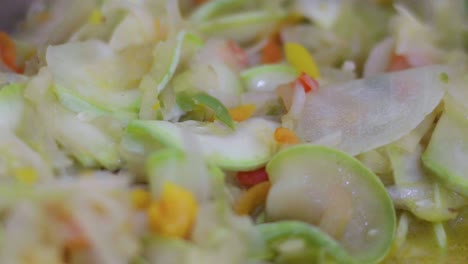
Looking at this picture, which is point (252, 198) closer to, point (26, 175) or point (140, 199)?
point (140, 199)

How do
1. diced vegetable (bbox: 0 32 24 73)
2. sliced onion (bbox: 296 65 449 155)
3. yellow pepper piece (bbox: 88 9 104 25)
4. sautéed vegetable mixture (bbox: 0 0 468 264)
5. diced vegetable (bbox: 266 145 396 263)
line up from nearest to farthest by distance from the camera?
sautéed vegetable mixture (bbox: 0 0 468 264) → diced vegetable (bbox: 266 145 396 263) → sliced onion (bbox: 296 65 449 155) → diced vegetable (bbox: 0 32 24 73) → yellow pepper piece (bbox: 88 9 104 25)

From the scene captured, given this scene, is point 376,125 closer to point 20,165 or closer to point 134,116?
point 134,116

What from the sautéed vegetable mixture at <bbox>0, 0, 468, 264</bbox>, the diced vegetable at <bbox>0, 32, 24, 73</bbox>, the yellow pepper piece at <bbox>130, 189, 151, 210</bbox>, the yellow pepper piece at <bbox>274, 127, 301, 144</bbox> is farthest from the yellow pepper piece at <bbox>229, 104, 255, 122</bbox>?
the diced vegetable at <bbox>0, 32, 24, 73</bbox>

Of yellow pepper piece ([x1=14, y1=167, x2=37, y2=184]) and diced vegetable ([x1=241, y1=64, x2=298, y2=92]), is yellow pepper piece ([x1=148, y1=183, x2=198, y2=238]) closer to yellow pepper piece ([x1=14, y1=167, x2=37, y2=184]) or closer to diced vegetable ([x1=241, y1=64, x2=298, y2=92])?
yellow pepper piece ([x1=14, y1=167, x2=37, y2=184])

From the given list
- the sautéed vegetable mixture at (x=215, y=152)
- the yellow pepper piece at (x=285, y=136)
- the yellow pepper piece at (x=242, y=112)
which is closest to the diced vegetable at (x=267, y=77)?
the sautéed vegetable mixture at (x=215, y=152)

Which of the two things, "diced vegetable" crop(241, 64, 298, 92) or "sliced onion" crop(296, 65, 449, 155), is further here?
"diced vegetable" crop(241, 64, 298, 92)

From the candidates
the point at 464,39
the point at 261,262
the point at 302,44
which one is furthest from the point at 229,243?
the point at 464,39

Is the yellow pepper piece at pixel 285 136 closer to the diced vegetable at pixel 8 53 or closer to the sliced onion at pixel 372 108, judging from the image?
the sliced onion at pixel 372 108
